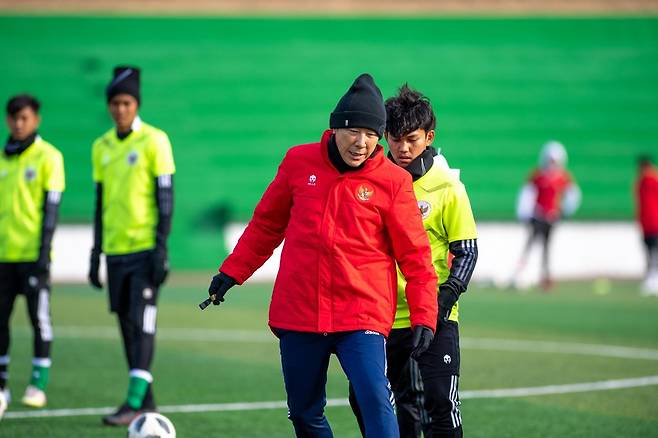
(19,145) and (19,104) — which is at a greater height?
(19,104)

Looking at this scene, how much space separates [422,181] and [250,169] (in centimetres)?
1800

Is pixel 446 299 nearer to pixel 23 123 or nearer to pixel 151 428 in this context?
pixel 151 428

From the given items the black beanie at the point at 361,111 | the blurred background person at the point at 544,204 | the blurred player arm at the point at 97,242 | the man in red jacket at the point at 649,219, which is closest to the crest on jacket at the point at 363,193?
the black beanie at the point at 361,111

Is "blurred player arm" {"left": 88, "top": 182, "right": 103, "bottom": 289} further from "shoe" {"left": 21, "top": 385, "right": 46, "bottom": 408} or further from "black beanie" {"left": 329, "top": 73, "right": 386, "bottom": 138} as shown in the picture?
"black beanie" {"left": 329, "top": 73, "right": 386, "bottom": 138}

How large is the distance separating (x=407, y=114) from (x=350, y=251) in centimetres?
107

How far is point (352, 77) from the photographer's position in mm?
25031

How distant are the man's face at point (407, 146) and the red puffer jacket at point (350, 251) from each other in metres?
0.66

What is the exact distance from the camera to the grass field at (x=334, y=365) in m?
8.99

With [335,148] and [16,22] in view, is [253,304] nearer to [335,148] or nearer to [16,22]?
[16,22]

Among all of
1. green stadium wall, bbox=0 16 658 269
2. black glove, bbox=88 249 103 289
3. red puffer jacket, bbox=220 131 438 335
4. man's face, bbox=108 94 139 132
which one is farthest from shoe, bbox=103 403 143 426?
green stadium wall, bbox=0 16 658 269

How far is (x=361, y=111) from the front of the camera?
234 inches

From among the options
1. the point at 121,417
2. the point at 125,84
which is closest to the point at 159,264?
the point at 121,417

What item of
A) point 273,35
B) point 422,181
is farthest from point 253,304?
point 422,181

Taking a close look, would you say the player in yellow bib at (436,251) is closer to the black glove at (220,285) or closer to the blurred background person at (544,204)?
the black glove at (220,285)
